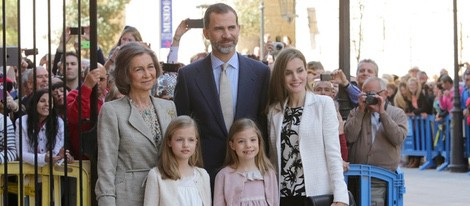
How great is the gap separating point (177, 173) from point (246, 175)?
52 centimetres

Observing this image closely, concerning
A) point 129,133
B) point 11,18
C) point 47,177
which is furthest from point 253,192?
point 11,18

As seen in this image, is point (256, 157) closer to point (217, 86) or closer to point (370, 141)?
point (217, 86)

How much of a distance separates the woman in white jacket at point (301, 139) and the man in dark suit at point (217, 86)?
12 cm

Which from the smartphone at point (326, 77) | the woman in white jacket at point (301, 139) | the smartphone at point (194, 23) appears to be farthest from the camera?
the smartphone at point (194, 23)

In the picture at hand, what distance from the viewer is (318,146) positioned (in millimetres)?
6781

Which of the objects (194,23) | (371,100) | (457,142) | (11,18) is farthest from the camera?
(11,18)

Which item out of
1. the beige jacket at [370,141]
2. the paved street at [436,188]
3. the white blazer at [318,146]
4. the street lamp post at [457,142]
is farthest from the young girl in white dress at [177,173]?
the street lamp post at [457,142]

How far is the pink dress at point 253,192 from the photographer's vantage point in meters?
6.71

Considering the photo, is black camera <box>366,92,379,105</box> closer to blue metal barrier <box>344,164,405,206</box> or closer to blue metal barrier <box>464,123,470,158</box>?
blue metal barrier <box>344,164,405,206</box>

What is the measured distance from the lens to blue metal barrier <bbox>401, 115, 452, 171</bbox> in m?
19.9

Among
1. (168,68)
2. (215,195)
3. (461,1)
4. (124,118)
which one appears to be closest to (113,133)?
(124,118)

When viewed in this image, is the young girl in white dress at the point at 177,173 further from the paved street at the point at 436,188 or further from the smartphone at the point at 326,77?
the paved street at the point at 436,188

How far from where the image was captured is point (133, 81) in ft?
21.2

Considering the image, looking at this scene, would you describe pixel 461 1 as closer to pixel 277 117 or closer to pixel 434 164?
pixel 434 164
